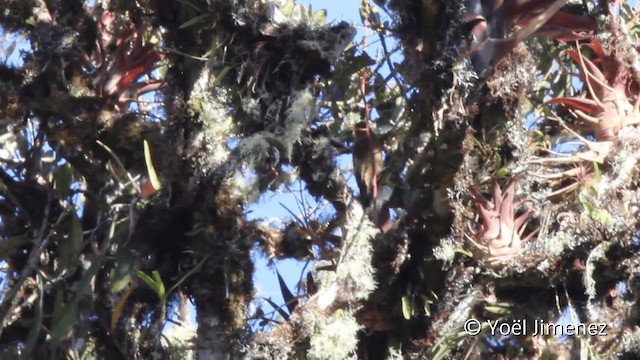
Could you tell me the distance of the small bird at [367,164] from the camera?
215cm

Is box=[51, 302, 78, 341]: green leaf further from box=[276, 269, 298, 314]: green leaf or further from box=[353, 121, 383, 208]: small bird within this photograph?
box=[353, 121, 383, 208]: small bird

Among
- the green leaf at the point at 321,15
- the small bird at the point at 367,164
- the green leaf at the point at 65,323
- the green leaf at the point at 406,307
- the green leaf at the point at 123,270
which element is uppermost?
the green leaf at the point at 321,15

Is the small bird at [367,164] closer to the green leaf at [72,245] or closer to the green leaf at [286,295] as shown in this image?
the green leaf at [286,295]

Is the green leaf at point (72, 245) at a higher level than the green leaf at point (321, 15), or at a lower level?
lower

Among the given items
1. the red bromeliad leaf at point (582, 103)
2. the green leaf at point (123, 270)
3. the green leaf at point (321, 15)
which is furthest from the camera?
the green leaf at point (321, 15)

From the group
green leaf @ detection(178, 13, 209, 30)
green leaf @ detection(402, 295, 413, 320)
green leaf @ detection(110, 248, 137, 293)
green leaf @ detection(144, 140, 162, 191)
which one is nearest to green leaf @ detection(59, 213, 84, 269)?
green leaf @ detection(110, 248, 137, 293)

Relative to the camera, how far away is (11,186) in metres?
2.32

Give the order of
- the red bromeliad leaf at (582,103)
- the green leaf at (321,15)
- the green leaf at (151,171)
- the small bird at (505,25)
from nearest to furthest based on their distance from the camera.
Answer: the small bird at (505,25)
the green leaf at (151,171)
the red bromeliad leaf at (582,103)
the green leaf at (321,15)

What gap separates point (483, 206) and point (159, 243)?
0.70m

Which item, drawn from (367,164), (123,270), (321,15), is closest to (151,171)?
(123,270)

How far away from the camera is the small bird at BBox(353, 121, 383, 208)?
215 cm

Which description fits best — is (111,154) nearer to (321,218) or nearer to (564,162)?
(321,218)

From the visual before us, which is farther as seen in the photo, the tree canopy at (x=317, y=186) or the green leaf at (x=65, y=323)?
the green leaf at (x=65, y=323)

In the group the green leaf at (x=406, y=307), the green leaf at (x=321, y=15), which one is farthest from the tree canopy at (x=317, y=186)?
the green leaf at (x=321, y=15)
